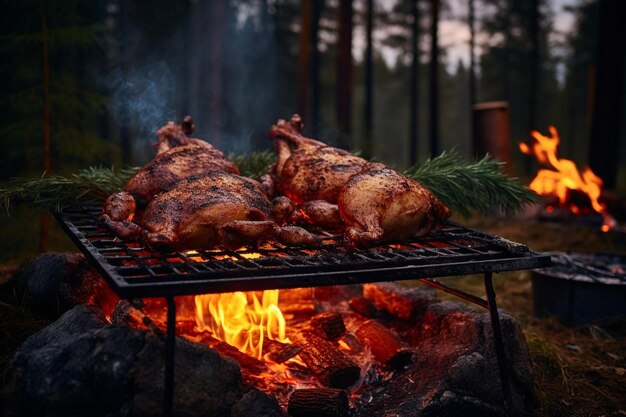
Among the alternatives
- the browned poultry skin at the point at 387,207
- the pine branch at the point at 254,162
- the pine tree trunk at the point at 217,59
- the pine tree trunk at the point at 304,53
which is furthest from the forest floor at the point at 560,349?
the pine tree trunk at the point at 304,53

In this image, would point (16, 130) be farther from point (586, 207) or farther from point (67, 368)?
point (586, 207)

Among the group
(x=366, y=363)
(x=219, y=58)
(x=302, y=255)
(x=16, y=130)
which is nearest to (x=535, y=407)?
(x=366, y=363)

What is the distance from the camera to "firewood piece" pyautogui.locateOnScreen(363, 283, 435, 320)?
4801mm

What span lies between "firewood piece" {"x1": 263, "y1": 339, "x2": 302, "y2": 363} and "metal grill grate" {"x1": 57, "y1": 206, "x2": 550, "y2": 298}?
36.3 inches

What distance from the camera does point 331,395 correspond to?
3373 millimetres

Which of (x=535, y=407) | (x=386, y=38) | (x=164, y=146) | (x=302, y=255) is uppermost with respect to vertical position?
(x=386, y=38)

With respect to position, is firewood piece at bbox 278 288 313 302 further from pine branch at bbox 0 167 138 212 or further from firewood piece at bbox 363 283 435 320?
pine branch at bbox 0 167 138 212

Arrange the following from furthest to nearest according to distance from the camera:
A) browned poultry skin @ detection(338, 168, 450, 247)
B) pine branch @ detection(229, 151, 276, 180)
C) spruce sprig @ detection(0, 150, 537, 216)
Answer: pine branch @ detection(229, 151, 276, 180) < spruce sprig @ detection(0, 150, 537, 216) < browned poultry skin @ detection(338, 168, 450, 247)

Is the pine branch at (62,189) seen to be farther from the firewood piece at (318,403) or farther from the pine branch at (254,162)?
the firewood piece at (318,403)

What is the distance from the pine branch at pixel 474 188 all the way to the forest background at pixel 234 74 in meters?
0.83

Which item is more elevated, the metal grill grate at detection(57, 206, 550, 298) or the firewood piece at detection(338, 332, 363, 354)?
the metal grill grate at detection(57, 206, 550, 298)

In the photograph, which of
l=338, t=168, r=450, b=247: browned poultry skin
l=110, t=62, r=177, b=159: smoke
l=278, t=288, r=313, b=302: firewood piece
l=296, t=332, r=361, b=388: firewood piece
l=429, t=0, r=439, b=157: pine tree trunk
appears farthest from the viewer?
l=429, t=0, r=439, b=157: pine tree trunk

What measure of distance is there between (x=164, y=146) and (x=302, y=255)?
2.64m

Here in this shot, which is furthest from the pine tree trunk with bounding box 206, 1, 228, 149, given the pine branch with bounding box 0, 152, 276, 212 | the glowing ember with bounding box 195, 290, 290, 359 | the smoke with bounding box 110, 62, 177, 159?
the glowing ember with bounding box 195, 290, 290, 359
